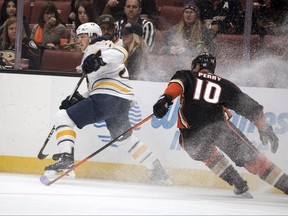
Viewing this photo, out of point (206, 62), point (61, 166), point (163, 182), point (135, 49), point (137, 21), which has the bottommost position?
point (163, 182)

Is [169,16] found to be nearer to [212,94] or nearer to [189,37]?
[189,37]

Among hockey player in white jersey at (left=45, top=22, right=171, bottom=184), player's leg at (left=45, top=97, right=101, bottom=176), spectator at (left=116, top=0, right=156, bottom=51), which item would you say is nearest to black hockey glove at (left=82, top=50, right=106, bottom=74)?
hockey player in white jersey at (left=45, top=22, right=171, bottom=184)

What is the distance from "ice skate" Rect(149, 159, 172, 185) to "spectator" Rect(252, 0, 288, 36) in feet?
4.53

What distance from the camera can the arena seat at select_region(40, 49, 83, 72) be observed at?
305 inches

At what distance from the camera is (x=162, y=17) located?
26.0 ft

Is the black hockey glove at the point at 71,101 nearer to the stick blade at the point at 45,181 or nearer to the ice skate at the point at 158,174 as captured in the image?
the stick blade at the point at 45,181

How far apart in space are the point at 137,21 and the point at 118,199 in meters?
2.49

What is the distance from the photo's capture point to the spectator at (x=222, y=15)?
25.1 feet

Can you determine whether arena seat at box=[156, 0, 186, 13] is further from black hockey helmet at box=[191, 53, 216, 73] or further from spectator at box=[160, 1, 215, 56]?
black hockey helmet at box=[191, 53, 216, 73]

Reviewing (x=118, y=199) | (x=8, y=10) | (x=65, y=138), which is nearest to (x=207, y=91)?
(x=65, y=138)

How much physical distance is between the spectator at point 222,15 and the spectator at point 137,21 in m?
0.46

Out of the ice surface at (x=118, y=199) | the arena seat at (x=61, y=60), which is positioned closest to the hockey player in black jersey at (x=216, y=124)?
the ice surface at (x=118, y=199)

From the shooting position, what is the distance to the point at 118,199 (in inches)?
229

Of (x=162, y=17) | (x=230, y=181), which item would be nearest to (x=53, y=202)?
(x=230, y=181)
